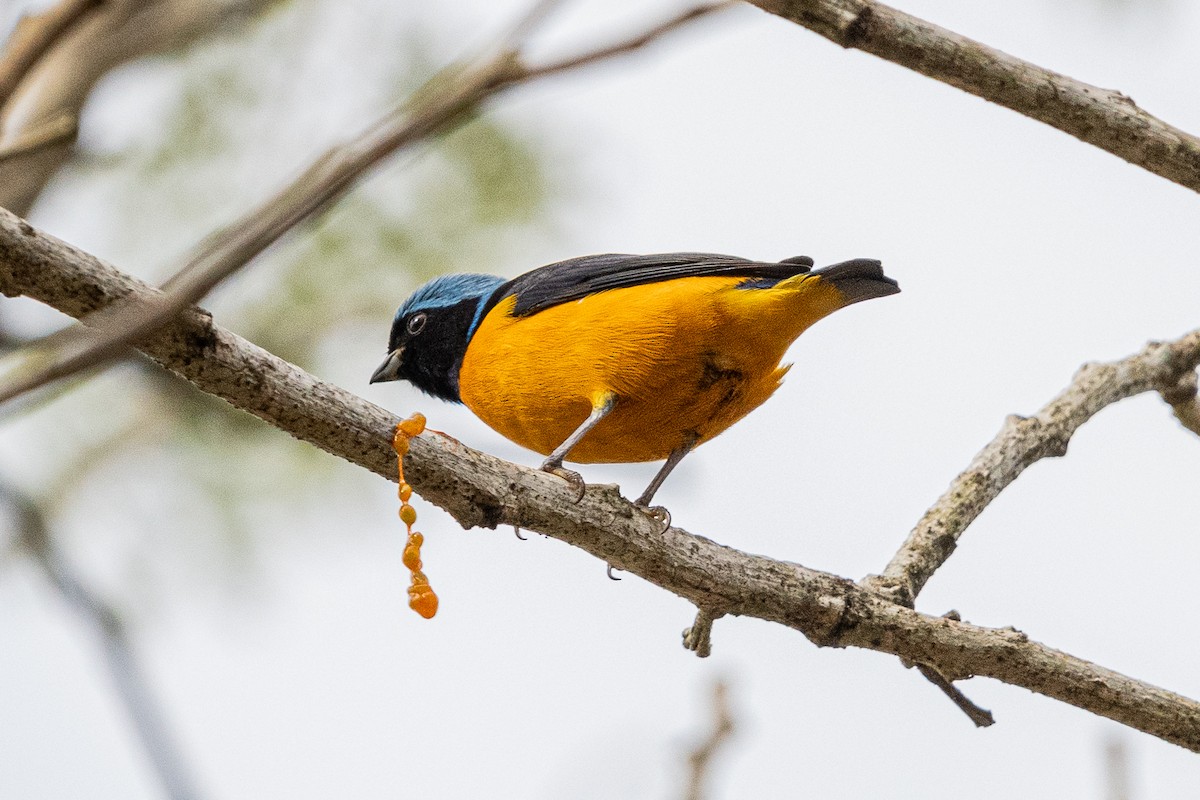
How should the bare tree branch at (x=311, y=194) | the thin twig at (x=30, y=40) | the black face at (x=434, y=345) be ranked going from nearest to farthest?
the bare tree branch at (x=311, y=194)
the thin twig at (x=30, y=40)
the black face at (x=434, y=345)

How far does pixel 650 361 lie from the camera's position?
14.6 feet

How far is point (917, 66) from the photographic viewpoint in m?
3.14

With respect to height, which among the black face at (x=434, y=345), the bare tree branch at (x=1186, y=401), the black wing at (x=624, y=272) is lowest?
the bare tree branch at (x=1186, y=401)

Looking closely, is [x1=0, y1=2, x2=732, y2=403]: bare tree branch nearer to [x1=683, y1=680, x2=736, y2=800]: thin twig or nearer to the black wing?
[x1=683, y1=680, x2=736, y2=800]: thin twig

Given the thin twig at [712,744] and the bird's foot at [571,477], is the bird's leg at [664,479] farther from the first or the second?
the thin twig at [712,744]

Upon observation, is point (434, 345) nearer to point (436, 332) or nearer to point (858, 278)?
point (436, 332)

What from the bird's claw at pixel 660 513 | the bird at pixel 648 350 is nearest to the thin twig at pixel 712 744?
the bird's claw at pixel 660 513

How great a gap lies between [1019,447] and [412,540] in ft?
7.59

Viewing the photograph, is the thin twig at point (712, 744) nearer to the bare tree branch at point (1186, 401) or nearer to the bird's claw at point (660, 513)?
the bird's claw at point (660, 513)

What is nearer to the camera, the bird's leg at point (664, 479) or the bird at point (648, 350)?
the bird's leg at point (664, 479)

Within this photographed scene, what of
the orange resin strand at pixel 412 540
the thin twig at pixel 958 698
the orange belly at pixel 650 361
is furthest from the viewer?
the orange belly at pixel 650 361

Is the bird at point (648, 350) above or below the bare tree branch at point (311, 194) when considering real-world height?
above

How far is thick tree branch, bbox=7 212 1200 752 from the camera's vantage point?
282 cm

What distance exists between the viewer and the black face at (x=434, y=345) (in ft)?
17.8
